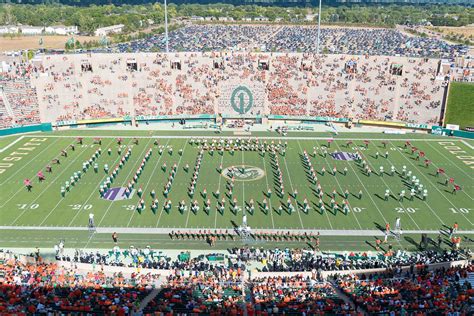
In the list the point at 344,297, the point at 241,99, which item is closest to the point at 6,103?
the point at 241,99

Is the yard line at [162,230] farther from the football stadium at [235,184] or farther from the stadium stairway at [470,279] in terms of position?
the stadium stairway at [470,279]

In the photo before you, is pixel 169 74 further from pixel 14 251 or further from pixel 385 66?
pixel 14 251

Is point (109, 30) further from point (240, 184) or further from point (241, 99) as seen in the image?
point (240, 184)

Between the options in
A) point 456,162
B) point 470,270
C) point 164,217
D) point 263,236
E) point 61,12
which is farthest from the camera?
point 61,12

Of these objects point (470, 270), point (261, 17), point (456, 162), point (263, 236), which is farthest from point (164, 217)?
point (261, 17)

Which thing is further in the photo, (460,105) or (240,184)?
(460,105)

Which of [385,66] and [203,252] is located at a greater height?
[385,66]
